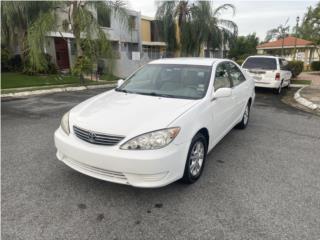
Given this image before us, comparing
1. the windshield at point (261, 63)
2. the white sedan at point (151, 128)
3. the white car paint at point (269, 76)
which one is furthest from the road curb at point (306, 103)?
the white sedan at point (151, 128)

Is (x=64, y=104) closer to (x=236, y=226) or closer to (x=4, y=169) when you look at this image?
(x=4, y=169)

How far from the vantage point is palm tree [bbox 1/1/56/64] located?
48.2 ft

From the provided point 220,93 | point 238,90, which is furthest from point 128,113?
point 238,90

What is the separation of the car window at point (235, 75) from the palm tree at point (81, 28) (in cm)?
863

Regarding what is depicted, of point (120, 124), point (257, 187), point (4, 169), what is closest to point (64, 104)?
point (4, 169)

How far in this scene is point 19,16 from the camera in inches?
606

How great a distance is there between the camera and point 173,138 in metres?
2.79

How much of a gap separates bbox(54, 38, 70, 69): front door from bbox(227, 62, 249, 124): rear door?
18.8 m

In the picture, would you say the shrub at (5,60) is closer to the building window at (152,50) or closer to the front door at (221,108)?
the building window at (152,50)

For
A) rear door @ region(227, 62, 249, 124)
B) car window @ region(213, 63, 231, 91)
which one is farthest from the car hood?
rear door @ region(227, 62, 249, 124)

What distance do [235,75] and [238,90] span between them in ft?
1.22

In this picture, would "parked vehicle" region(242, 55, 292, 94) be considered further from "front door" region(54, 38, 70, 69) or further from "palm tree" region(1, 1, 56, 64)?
"front door" region(54, 38, 70, 69)

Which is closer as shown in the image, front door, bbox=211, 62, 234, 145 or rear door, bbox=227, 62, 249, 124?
front door, bbox=211, 62, 234, 145

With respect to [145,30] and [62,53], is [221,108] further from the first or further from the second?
[145,30]
